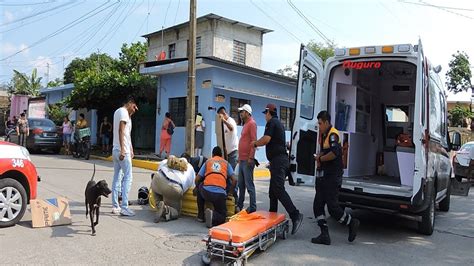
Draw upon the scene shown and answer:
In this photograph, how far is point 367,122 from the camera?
371 inches

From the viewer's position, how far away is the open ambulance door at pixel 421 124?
5980 mm

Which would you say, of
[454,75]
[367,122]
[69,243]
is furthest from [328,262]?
[454,75]

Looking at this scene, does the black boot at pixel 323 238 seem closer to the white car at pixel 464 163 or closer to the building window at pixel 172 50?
the white car at pixel 464 163

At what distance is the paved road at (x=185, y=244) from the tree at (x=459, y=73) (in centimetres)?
4440

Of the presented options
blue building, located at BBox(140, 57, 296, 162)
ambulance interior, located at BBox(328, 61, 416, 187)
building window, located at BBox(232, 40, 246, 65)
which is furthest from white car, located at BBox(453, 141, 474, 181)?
building window, located at BBox(232, 40, 246, 65)

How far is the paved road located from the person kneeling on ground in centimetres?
22

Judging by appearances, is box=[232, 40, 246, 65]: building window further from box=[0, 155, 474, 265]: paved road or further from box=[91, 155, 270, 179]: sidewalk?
box=[0, 155, 474, 265]: paved road

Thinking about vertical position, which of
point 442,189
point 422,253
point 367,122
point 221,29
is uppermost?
point 221,29

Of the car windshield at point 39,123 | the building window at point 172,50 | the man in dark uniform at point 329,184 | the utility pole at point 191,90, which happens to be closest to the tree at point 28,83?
the building window at point 172,50

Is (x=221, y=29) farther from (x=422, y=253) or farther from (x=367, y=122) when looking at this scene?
(x=422, y=253)

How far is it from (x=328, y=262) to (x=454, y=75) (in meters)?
48.6

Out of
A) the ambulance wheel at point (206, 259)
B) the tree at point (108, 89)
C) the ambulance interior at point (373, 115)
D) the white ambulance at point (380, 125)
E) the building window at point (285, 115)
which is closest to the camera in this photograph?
the ambulance wheel at point (206, 259)

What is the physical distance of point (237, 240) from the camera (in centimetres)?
468

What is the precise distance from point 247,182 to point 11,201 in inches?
143
